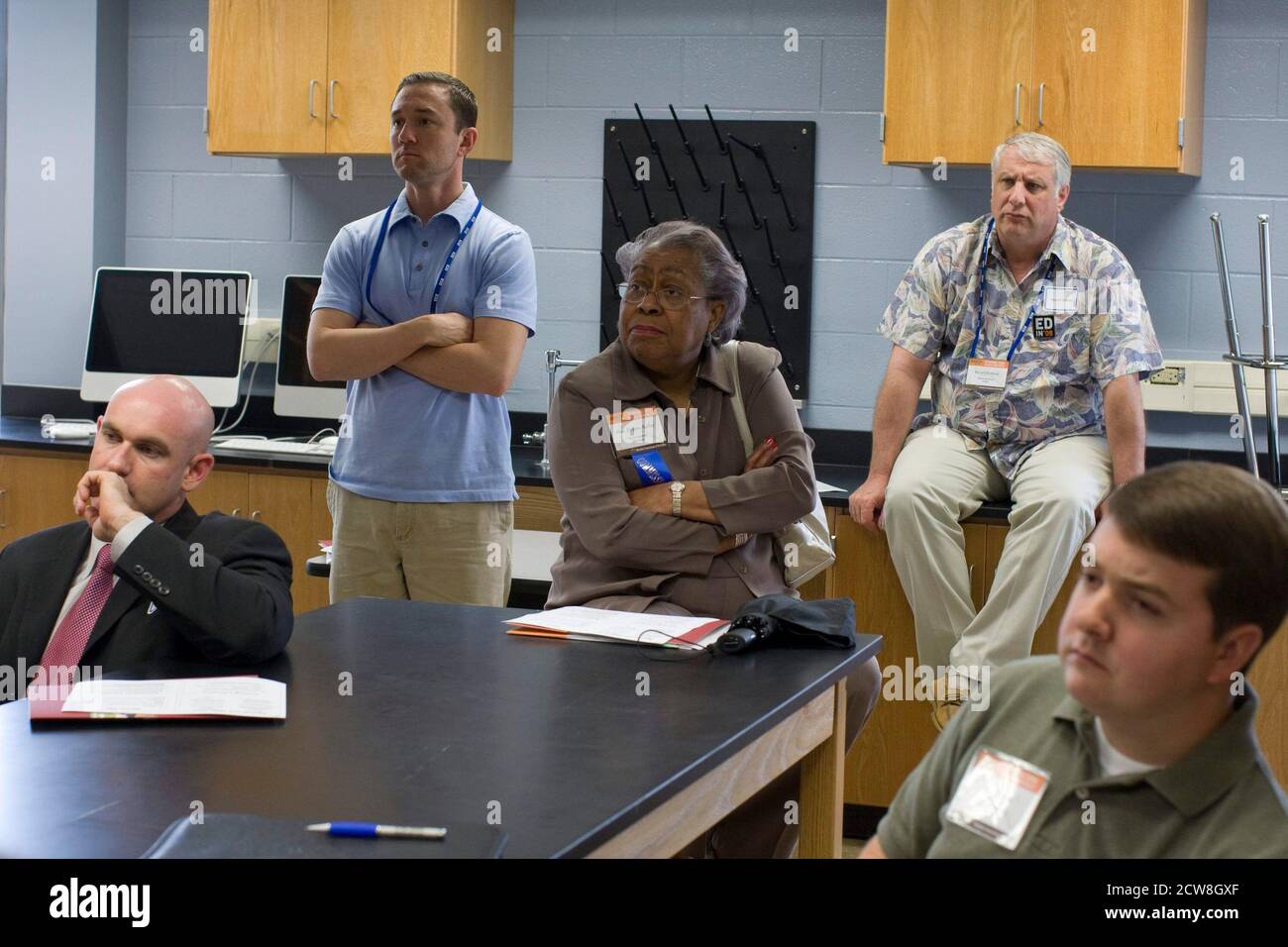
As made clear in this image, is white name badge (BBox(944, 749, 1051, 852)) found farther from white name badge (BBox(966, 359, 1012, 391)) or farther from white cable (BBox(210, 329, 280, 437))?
white cable (BBox(210, 329, 280, 437))

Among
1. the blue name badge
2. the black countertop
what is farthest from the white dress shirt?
the black countertop

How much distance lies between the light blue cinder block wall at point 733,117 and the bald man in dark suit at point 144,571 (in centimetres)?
248

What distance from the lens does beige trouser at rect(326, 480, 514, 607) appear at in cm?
333

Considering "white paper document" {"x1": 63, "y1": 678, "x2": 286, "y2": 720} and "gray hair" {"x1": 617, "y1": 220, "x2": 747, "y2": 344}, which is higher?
"gray hair" {"x1": 617, "y1": 220, "x2": 747, "y2": 344}

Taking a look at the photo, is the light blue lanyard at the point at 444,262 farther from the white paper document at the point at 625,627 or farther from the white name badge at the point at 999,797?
the white name badge at the point at 999,797

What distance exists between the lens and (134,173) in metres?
5.16

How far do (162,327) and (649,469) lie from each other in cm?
254

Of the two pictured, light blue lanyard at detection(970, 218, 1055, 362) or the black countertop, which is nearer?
light blue lanyard at detection(970, 218, 1055, 362)

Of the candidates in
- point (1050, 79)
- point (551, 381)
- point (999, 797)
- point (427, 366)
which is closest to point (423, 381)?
point (427, 366)

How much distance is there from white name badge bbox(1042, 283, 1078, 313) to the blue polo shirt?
122cm

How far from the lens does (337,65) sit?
4.50 metres

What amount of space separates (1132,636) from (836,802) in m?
1.28

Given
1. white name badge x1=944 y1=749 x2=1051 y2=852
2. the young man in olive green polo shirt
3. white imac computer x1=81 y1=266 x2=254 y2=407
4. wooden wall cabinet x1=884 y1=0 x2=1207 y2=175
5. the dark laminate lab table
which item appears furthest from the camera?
white imac computer x1=81 y1=266 x2=254 y2=407
